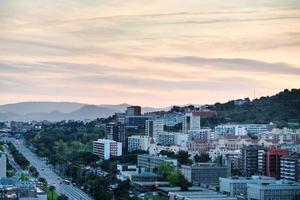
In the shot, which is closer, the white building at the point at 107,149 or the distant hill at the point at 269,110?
the white building at the point at 107,149

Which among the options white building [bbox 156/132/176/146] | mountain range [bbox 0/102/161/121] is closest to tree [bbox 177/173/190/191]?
white building [bbox 156/132/176/146]

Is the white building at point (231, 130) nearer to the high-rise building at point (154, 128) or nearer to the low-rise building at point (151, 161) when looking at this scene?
the high-rise building at point (154, 128)

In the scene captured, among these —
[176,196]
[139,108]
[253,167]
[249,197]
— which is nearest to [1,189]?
[176,196]

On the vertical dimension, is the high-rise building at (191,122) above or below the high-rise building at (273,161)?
above

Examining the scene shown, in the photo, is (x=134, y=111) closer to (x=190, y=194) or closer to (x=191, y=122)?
(x=191, y=122)

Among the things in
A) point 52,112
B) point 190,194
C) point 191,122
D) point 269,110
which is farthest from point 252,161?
point 52,112

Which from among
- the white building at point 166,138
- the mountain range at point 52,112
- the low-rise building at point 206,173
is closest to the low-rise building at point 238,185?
the low-rise building at point 206,173
